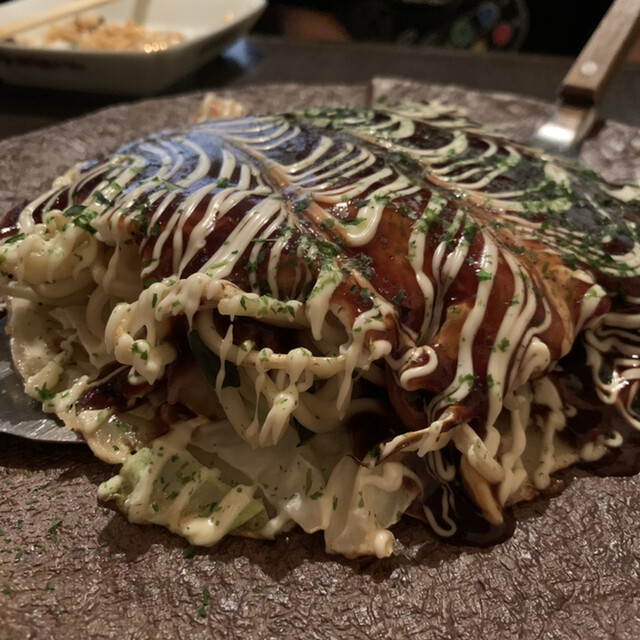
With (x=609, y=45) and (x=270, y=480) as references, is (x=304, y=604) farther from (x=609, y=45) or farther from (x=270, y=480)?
(x=609, y=45)

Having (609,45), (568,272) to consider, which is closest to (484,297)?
(568,272)

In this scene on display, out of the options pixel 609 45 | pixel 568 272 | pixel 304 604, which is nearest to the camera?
pixel 304 604

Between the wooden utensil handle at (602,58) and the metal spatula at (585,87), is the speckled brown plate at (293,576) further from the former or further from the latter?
the wooden utensil handle at (602,58)

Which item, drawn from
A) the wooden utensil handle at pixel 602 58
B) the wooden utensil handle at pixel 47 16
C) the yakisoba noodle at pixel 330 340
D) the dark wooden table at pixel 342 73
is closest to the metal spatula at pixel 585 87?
the wooden utensil handle at pixel 602 58

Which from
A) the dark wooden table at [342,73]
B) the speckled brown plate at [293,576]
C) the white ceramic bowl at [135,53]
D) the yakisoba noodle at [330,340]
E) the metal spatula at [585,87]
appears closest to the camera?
the speckled brown plate at [293,576]

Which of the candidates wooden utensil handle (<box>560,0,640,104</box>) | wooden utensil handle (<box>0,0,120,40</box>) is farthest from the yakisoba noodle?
wooden utensil handle (<box>0,0,120,40</box>)
